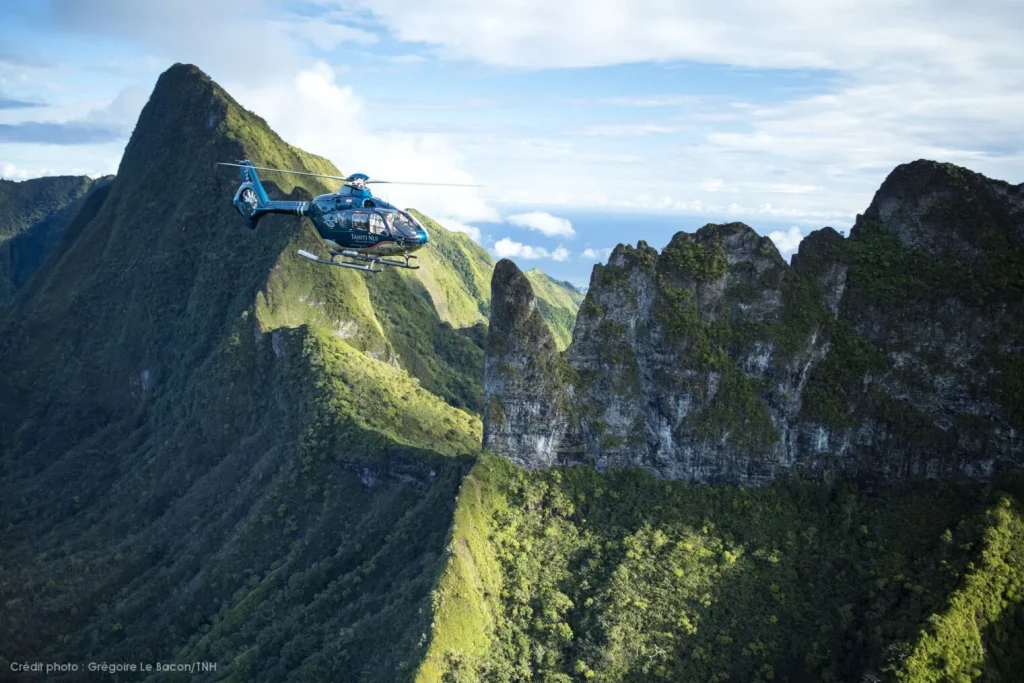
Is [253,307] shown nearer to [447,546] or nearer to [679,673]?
[447,546]

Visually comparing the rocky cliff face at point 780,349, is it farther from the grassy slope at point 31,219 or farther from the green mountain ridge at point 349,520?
the grassy slope at point 31,219

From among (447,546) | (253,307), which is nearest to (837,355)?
(447,546)

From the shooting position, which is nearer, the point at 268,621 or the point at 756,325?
the point at 756,325

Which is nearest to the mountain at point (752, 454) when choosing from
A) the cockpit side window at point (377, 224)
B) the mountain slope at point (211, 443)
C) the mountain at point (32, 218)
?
the mountain slope at point (211, 443)

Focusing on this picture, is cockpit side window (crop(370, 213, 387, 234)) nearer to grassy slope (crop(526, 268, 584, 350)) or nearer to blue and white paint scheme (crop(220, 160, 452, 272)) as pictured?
blue and white paint scheme (crop(220, 160, 452, 272))

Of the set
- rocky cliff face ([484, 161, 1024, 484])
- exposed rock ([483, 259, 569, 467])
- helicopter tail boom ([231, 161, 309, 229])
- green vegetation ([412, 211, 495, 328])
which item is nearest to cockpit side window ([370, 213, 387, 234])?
helicopter tail boom ([231, 161, 309, 229])

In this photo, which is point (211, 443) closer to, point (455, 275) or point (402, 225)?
point (402, 225)

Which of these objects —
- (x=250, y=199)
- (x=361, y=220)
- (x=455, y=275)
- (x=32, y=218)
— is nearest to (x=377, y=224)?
(x=361, y=220)
